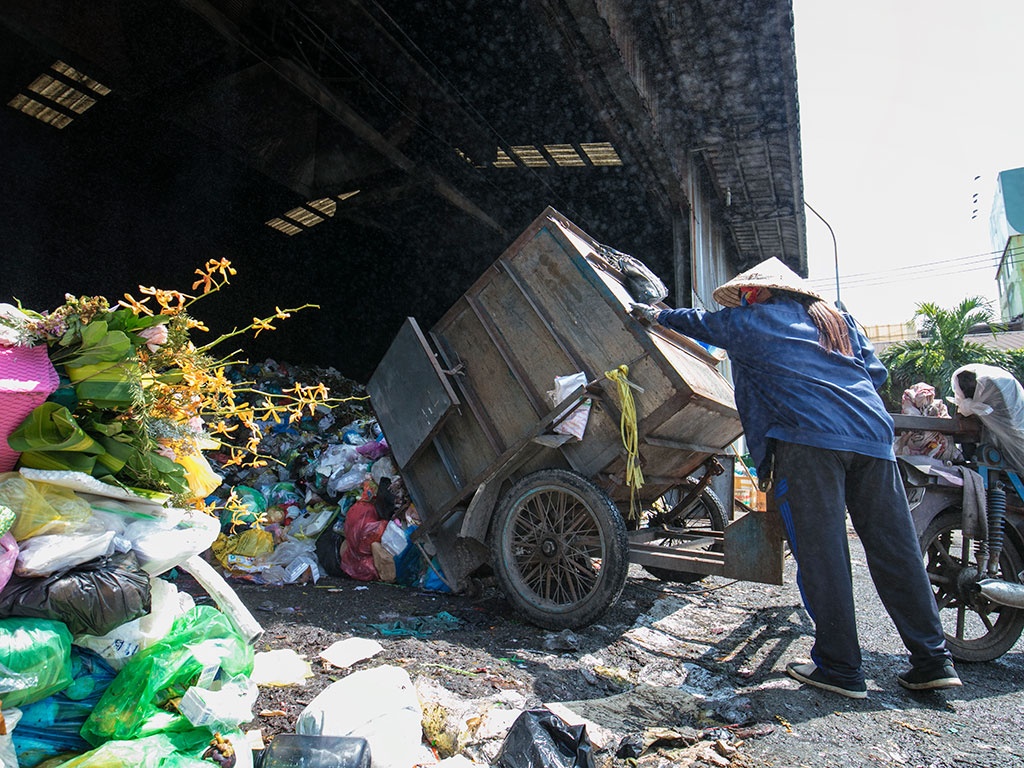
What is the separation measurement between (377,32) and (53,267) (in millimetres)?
5292

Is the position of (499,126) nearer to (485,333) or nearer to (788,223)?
(485,333)

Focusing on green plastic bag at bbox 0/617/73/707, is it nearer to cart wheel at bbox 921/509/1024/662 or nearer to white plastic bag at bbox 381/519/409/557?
white plastic bag at bbox 381/519/409/557

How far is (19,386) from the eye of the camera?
1.61 metres

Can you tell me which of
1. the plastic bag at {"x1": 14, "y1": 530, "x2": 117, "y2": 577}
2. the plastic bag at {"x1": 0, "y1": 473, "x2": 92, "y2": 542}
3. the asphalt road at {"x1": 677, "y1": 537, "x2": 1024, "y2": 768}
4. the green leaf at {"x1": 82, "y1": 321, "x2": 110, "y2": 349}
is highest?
the green leaf at {"x1": 82, "y1": 321, "x2": 110, "y2": 349}

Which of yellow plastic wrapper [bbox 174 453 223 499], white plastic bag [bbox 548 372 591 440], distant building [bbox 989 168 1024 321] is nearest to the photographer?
yellow plastic wrapper [bbox 174 453 223 499]

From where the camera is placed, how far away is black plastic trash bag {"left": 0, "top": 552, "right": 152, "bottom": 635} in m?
1.50

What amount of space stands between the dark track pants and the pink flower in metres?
2.48

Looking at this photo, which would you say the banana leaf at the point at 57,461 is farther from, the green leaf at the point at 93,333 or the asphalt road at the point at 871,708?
the asphalt road at the point at 871,708

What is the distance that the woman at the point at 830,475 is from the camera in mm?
2705

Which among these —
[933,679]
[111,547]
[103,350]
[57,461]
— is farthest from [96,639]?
[933,679]

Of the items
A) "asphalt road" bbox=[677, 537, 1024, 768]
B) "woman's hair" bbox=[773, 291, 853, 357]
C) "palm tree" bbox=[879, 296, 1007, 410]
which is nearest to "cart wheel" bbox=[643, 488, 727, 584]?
"asphalt road" bbox=[677, 537, 1024, 768]

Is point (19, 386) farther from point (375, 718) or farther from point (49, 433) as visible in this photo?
point (375, 718)

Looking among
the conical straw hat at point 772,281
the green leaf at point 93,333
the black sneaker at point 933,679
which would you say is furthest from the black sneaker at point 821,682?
the green leaf at point 93,333

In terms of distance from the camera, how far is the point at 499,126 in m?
7.22
